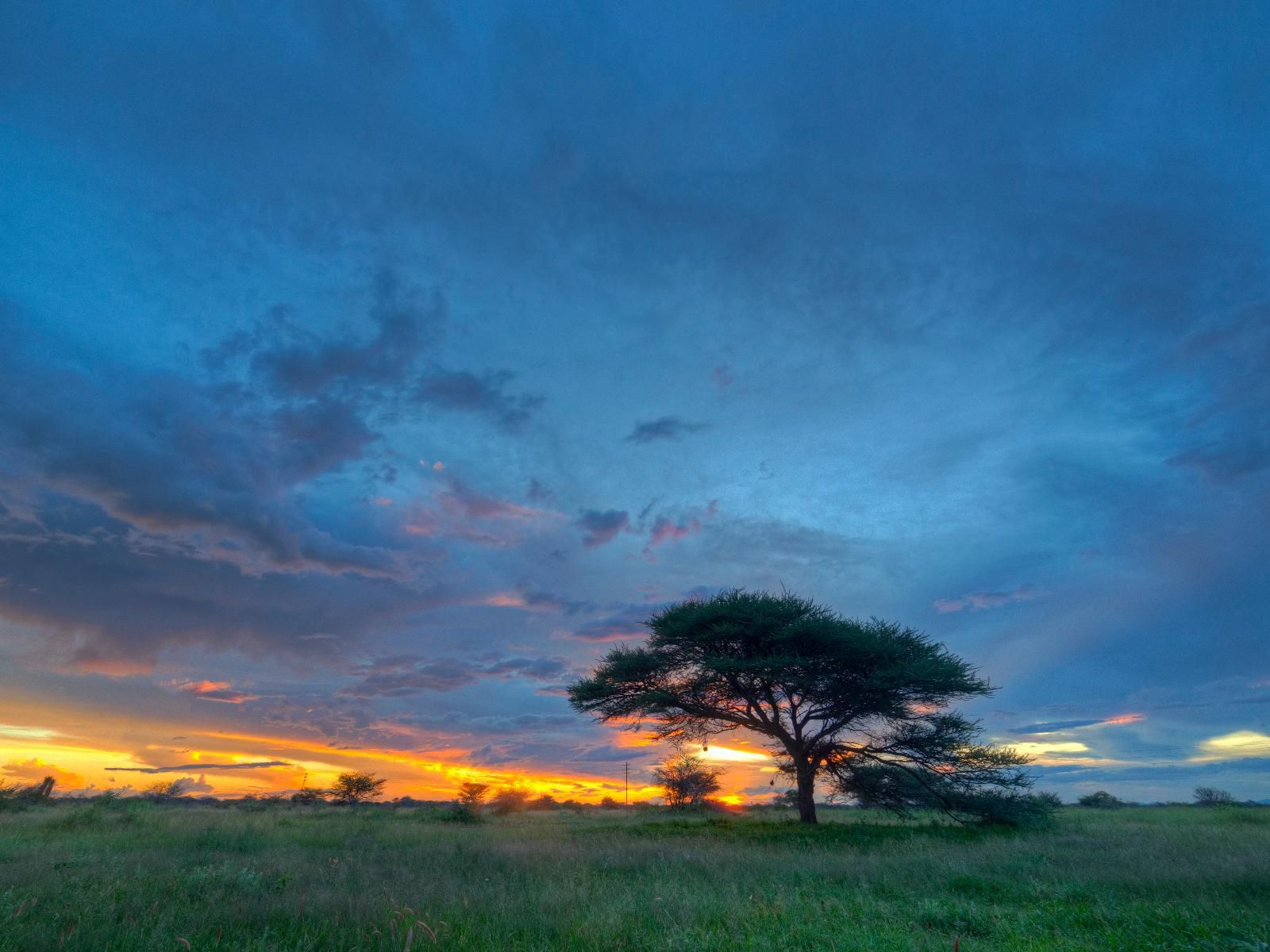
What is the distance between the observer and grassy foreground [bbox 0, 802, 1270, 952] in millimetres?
6688

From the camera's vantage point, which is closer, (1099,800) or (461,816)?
(461,816)

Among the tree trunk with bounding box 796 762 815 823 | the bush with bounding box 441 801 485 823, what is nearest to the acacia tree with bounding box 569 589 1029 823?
the tree trunk with bounding box 796 762 815 823

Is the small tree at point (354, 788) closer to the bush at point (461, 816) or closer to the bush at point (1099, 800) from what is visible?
the bush at point (461, 816)

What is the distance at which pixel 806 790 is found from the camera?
2508 centimetres

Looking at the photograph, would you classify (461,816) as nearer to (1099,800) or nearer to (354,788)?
(354,788)

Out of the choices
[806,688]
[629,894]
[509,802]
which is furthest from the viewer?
[509,802]

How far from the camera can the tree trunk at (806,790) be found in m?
24.8

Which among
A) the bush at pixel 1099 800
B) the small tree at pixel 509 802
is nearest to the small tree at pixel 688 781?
the small tree at pixel 509 802

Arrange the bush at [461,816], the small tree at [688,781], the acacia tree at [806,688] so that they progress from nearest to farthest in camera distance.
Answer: the acacia tree at [806,688] < the bush at [461,816] < the small tree at [688,781]

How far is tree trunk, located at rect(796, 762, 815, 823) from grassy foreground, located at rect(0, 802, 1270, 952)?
7219mm

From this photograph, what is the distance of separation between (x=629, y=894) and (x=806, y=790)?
18734 mm

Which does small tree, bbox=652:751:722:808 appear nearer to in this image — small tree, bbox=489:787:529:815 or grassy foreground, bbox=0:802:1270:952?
small tree, bbox=489:787:529:815

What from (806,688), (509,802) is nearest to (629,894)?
(806,688)

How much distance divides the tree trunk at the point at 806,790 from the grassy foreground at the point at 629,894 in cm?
722
